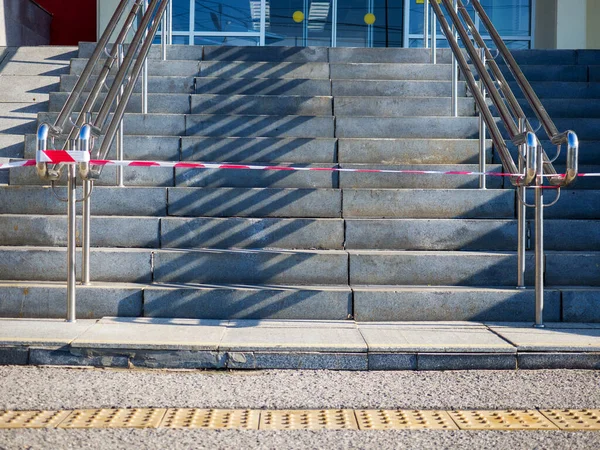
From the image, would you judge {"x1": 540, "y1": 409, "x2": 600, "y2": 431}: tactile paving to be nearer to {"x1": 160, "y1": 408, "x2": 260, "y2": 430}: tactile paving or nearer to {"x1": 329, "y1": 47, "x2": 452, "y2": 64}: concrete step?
{"x1": 160, "y1": 408, "x2": 260, "y2": 430}: tactile paving

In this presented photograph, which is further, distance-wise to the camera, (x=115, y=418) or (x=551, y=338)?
(x=551, y=338)

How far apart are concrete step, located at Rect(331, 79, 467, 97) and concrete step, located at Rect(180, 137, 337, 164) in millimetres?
1249

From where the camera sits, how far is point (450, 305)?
4754 mm

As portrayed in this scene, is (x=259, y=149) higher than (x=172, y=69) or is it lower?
lower

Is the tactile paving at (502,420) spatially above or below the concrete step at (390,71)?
below

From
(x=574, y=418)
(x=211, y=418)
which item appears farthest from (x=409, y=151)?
(x=211, y=418)

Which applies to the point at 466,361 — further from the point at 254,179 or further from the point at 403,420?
the point at 254,179

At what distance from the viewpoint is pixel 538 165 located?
455 cm

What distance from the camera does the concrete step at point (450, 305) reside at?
4.73m

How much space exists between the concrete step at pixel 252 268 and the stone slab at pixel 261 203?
66 cm

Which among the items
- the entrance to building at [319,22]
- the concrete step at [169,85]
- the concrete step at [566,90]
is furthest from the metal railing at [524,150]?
the entrance to building at [319,22]

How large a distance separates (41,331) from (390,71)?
4.88 meters

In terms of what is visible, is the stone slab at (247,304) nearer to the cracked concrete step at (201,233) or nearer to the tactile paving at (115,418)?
the cracked concrete step at (201,233)

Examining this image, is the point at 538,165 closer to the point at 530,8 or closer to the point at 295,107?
the point at 295,107
